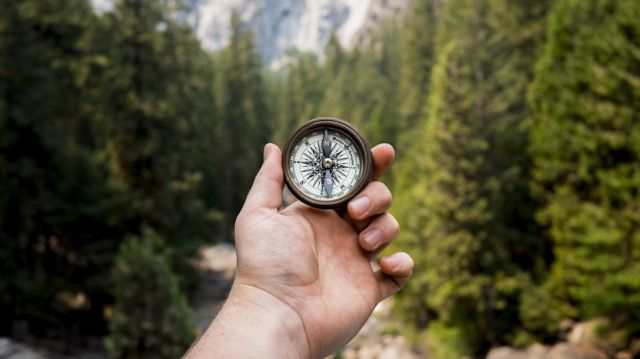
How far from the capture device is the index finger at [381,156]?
3.63 metres

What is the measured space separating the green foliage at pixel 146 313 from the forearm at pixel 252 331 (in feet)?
30.8

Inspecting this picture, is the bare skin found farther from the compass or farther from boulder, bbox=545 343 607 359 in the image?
boulder, bbox=545 343 607 359

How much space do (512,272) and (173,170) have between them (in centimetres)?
1355

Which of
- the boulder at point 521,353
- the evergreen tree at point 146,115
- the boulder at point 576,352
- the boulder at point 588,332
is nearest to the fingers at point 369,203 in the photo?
the boulder at point 576,352

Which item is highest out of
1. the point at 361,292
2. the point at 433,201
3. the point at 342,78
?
the point at 342,78

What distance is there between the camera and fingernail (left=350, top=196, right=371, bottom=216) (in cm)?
352

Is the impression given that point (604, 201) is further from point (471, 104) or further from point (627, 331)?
point (471, 104)

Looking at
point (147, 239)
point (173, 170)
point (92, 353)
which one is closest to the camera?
point (147, 239)

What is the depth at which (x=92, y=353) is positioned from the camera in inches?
730

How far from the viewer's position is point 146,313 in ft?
39.2

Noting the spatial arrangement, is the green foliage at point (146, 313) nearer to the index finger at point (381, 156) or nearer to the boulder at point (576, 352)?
the index finger at point (381, 156)

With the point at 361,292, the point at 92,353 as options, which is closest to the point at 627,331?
the point at 361,292

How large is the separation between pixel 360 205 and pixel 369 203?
6cm

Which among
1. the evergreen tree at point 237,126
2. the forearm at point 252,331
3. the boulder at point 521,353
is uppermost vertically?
the evergreen tree at point 237,126
